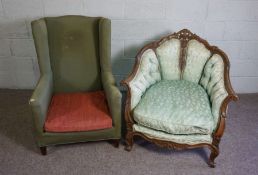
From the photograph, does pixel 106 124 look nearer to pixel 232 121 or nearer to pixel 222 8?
pixel 232 121

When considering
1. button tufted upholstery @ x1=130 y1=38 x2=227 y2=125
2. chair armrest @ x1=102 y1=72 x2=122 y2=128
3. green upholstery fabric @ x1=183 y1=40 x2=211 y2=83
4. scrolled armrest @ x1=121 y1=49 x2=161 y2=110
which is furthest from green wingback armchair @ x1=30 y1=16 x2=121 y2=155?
green upholstery fabric @ x1=183 y1=40 x2=211 y2=83

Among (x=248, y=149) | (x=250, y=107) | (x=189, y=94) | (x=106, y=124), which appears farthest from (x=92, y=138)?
(x=250, y=107)

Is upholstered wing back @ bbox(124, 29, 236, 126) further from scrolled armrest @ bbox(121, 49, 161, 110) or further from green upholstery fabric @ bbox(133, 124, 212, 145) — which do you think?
green upholstery fabric @ bbox(133, 124, 212, 145)

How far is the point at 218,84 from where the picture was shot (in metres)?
1.84

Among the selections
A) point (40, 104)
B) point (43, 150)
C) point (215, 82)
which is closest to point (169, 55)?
point (215, 82)

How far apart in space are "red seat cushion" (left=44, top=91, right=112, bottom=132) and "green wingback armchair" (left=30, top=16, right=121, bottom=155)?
2 cm

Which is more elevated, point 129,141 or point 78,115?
point 78,115

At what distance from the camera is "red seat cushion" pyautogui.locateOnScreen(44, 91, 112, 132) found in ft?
5.74

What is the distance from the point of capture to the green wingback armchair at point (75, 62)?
1.83 m

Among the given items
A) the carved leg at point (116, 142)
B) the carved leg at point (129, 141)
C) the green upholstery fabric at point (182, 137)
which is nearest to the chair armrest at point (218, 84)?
the green upholstery fabric at point (182, 137)

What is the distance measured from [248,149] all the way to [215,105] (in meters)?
0.57

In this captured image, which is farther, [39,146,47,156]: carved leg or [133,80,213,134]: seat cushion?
[39,146,47,156]: carved leg

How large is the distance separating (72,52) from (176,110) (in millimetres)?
999

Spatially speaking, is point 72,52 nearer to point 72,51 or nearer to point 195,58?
point 72,51
